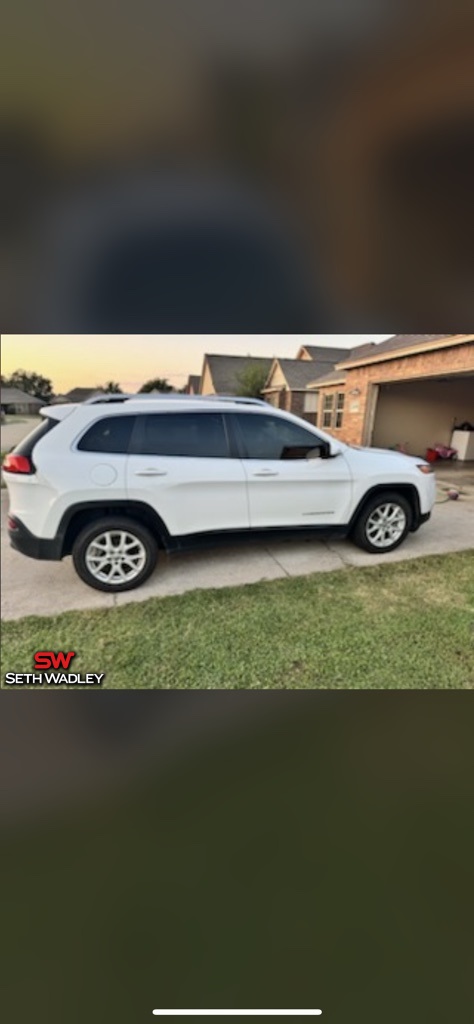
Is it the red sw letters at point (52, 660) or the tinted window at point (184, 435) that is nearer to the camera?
the red sw letters at point (52, 660)

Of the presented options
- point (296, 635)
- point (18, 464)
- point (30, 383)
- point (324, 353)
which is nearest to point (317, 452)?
point (324, 353)

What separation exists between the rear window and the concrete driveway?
1.12 ft

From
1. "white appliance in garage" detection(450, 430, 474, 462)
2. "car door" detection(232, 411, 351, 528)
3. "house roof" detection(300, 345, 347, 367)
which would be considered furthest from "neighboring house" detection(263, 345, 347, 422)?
"white appliance in garage" detection(450, 430, 474, 462)

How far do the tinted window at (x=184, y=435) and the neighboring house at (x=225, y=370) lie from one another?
0.28 metres

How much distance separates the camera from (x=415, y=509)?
4.58 ft

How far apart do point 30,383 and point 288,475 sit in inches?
38.4

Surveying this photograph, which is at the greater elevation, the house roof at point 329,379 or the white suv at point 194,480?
the house roof at point 329,379

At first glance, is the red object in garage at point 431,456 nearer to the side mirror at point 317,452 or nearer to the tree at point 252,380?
the side mirror at point 317,452

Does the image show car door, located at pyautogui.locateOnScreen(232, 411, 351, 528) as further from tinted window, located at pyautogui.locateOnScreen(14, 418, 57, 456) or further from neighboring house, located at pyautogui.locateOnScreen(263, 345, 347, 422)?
tinted window, located at pyautogui.locateOnScreen(14, 418, 57, 456)

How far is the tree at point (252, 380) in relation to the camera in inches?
42.6
